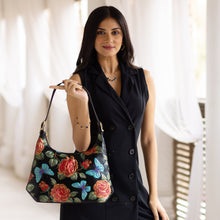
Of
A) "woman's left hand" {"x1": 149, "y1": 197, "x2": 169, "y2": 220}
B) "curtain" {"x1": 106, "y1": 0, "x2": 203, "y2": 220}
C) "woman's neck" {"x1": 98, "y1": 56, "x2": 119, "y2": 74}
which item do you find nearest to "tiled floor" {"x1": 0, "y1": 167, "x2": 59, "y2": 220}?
"curtain" {"x1": 106, "y1": 0, "x2": 203, "y2": 220}

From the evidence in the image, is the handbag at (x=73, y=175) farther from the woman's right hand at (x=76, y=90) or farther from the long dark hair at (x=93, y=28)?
the long dark hair at (x=93, y=28)

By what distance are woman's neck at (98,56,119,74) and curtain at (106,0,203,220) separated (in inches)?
45.7

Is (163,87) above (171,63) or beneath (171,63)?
beneath

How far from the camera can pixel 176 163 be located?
3.73 meters

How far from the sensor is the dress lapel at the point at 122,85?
1.58 meters

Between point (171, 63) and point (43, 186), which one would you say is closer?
point (43, 186)

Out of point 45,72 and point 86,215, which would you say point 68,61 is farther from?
point 86,215

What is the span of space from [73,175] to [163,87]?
176 centimetres

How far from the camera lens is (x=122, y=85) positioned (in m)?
1.64

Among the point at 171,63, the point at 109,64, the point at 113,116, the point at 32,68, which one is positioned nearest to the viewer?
the point at 113,116

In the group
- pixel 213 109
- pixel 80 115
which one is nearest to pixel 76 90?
pixel 80 115

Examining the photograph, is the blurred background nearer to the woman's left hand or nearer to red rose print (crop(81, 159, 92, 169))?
the woman's left hand

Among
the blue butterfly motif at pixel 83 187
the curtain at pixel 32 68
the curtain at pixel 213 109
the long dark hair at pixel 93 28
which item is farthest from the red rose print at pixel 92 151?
the curtain at pixel 32 68

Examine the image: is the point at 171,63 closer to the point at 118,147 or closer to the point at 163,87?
the point at 163,87
